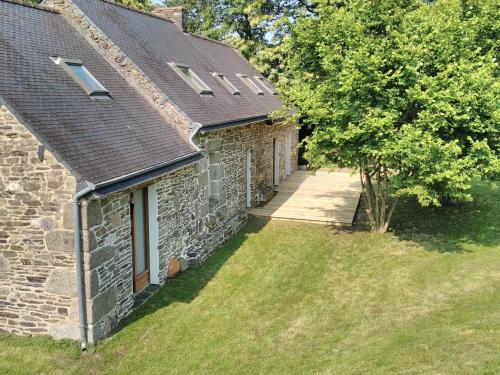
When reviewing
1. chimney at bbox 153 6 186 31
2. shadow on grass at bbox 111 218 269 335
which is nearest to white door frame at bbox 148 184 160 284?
shadow on grass at bbox 111 218 269 335

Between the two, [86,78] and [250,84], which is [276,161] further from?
[86,78]

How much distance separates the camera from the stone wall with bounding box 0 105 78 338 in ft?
24.2

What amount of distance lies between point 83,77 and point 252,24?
62.3 feet

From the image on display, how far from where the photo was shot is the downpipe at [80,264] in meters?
7.14

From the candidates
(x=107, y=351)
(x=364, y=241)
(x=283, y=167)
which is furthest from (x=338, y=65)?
(x=283, y=167)

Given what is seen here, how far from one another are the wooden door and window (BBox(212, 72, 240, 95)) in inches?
303

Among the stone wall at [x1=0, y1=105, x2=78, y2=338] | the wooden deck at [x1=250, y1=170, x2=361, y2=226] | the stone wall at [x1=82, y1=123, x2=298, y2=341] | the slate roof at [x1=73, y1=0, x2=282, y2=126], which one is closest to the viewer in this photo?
the stone wall at [x1=0, y1=105, x2=78, y2=338]

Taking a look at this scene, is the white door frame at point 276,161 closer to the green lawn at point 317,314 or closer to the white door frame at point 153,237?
the green lawn at point 317,314

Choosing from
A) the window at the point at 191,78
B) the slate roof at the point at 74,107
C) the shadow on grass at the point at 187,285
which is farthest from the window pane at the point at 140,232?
the window at the point at 191,78

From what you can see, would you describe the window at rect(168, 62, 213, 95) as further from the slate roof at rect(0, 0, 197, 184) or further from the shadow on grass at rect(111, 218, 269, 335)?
the shadow on grass at rect(111, 218, 269, 335)

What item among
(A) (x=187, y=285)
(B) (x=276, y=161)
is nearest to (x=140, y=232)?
(A) (x=187, y=285)

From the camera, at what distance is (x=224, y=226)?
45.3ft

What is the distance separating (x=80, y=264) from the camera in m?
7.42

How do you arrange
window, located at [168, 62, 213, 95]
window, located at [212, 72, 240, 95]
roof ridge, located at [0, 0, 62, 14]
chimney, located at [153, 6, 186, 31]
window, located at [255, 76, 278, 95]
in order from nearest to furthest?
roof ridge, located at [0, 0, 62, 14] → window, located at [168, 62, 213, 95] → window, located at [212, 72, 240, 95] → chimney, located at [153, 6, 186, 31] → window, located at [255, 76, 278, 95]
